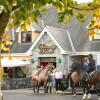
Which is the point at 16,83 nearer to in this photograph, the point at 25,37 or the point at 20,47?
the point at 20,47

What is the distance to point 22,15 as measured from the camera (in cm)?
728

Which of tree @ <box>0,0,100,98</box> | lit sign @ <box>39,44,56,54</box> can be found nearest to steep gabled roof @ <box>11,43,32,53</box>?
lit sign @ <box>39,44,56,54</box>

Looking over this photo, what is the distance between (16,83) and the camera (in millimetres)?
26469

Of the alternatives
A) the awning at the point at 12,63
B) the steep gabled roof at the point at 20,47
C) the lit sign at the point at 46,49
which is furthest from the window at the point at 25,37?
the awning at the point at 12,63

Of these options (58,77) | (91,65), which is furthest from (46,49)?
(91,65)

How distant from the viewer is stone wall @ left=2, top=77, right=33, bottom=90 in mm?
26141

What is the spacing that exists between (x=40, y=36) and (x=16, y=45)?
157 inches

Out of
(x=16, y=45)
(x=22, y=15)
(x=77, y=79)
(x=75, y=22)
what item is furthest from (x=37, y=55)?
(x=22, y=15)

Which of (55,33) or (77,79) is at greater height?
(55,33)

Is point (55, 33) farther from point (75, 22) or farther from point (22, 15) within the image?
point (22, 15)

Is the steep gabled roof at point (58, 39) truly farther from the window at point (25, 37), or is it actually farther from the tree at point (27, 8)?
the tree at point (27, 8)

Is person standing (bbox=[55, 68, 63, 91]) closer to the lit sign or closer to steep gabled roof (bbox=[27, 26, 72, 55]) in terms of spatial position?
steep gabled roof (bbox=[27, 26, 72, 55])

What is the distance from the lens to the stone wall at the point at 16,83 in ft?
85.8

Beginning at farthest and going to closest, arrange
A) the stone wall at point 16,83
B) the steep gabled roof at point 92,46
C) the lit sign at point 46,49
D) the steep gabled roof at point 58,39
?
the lit sign at point 46,49, the steep gabled roof at point 92,46, the steep gabled roof at point 58,39, the stone wall at point 16,83
